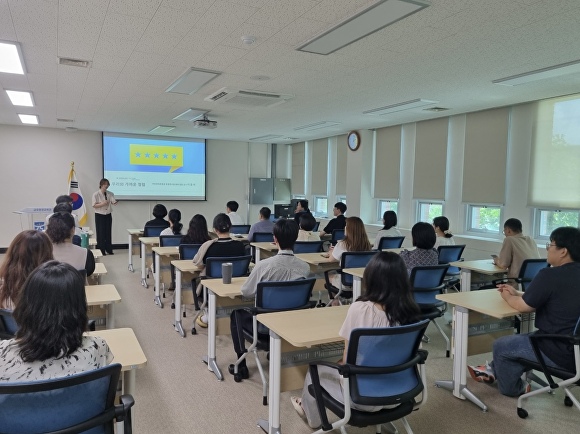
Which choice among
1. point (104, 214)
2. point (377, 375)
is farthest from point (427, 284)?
point (104, 214)

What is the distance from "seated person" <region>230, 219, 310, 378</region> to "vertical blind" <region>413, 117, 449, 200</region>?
4932 mm

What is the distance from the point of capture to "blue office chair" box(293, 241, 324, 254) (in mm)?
5419

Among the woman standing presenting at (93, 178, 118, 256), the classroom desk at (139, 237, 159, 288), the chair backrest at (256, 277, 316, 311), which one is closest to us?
the chair backrest at (256, 277, 316, 311)

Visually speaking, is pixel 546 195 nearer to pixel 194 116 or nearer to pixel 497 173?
pixel 497 173

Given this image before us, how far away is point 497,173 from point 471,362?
3.61 metres

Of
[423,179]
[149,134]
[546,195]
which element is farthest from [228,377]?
[149,134]

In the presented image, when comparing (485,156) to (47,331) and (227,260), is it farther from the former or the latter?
(47,331)

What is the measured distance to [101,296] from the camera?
2.97 metres

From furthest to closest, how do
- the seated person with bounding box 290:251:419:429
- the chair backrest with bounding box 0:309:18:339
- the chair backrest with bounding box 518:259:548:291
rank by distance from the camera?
the chair backrest with bounding box 518:259:548:291, the chair backrest with bounding box 0:309:18:339, the seated person with bounding box 290:251:419:429

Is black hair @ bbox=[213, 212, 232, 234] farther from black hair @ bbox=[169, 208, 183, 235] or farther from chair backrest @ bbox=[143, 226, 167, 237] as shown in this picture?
chair backrest @ bbox=[143, 226, 167, 237]

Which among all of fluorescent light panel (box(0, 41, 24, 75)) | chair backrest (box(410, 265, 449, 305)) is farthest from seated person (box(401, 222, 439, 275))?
fluorescent light panel (box(0, 41, 24, 75))

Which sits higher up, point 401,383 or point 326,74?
point 326,74

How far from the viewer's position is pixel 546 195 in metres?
5.79

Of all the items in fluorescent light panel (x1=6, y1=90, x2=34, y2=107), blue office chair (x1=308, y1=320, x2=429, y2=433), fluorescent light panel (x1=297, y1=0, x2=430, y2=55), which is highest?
fluorescent light panel (x1=297, y1=0, x2=430, y2=55)
